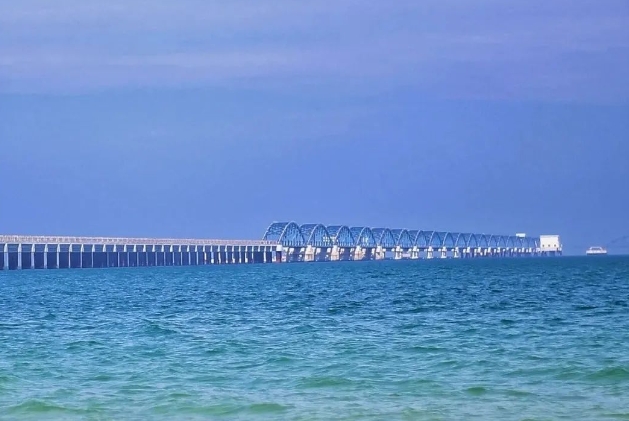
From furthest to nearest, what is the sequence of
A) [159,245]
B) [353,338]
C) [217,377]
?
[159,245] → [353,338] → [217,377]

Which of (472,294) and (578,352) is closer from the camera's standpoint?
(578,352)

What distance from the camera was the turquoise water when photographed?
58.4ft

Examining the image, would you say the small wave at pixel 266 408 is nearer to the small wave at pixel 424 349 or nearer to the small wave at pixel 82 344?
the small wave at pixel 424 349

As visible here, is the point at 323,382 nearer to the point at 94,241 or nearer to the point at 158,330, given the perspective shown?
the point at 158,330

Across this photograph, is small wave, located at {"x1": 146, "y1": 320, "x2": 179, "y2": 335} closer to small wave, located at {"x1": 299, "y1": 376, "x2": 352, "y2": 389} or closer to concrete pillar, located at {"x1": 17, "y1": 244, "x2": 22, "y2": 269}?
small wave, located at {"x1": 299, "y1": 376, "x2": 352, "y2": 389}

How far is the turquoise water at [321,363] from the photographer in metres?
17.8

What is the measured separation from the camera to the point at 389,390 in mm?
19484

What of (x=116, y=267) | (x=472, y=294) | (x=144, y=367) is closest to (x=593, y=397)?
(x=144, y=367)

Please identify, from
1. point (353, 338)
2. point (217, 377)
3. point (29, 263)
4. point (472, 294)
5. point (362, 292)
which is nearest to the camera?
point (217, 377)

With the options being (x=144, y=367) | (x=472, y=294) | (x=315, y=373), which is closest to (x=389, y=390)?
(x=315, y=373)

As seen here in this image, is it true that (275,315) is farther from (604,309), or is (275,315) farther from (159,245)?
(159,245)

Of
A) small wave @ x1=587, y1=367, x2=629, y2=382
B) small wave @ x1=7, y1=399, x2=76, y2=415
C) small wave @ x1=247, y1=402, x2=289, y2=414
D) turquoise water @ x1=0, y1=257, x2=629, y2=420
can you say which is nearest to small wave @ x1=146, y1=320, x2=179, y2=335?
turquoise water @ x1=0, y1=257, x2=629, y2=420

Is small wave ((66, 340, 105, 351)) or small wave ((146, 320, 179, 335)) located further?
small wave ((146, 320, 179, 335))

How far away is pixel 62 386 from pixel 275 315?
18091 mm
